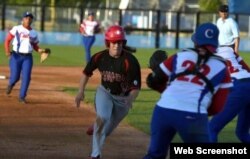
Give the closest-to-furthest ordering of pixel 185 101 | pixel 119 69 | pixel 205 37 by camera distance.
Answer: pixel 185 101 → pixel 205 37 → pixel 119 69

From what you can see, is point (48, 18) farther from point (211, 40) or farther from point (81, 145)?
point (211, 40)

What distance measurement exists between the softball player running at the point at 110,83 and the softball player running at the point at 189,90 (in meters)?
2.56

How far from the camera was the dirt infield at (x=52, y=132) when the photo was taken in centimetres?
1088

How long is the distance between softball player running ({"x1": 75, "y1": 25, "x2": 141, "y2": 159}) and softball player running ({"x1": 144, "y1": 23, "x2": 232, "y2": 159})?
2562 millimetres

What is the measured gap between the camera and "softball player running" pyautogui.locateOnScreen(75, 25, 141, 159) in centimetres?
980

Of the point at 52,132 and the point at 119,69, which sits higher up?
the point at 119,69

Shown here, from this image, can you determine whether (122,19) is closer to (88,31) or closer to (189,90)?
(88,31)

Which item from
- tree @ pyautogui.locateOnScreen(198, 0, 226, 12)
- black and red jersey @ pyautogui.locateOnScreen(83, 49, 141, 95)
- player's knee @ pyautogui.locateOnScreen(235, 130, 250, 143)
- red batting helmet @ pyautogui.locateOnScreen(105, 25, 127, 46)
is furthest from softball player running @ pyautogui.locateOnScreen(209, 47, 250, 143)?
tree @ pyautogui.locateOnScreen(198, 0, 226, 12)

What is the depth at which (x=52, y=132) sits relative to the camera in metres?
12.8

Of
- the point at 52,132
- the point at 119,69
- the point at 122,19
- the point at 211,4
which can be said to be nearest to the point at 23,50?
the point at 52,132

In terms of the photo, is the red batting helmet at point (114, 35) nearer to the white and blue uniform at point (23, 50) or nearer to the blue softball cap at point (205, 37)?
the blue softball cap at point (205, 37)

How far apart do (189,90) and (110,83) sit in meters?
3.00

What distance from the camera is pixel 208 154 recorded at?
6.89 metres

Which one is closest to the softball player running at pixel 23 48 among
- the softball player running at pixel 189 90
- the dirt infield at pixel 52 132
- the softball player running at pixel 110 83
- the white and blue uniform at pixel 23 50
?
the white and blue uniform at pixel 23 50
